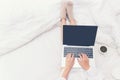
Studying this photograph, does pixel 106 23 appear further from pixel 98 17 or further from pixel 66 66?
pixel 66 66

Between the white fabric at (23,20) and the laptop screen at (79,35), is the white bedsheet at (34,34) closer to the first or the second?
the white fabric at (23,20)

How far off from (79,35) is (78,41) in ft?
0.20

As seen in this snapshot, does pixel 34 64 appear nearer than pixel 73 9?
Yes

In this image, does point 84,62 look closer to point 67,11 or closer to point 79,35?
point 79,35

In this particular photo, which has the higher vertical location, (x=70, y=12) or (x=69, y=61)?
(x=70, y=12)

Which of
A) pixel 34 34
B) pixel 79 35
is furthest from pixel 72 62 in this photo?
pixel 34 34

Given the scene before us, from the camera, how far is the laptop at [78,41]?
111 cm

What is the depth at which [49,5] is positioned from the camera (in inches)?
50.4

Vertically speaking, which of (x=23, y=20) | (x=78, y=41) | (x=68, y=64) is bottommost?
(x=68, y=64)

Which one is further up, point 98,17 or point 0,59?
point 98,17

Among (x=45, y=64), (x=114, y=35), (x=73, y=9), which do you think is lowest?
(x=45, y=64)

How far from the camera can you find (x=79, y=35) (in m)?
1.15

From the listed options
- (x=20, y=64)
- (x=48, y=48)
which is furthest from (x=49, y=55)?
(x=20, y=64)

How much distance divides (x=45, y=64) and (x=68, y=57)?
13cm
